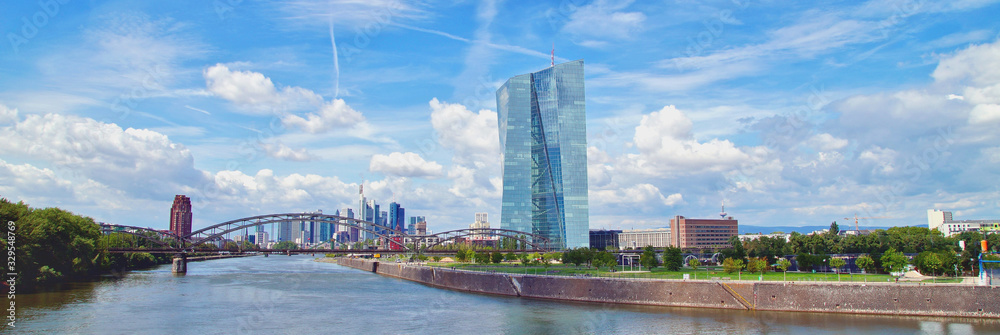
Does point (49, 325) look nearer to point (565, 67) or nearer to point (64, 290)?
point (64, 290)

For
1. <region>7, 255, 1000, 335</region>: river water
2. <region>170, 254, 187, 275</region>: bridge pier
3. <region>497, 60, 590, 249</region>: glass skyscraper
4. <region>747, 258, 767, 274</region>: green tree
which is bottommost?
<region>7, 255, 1000, 335</region>: river water

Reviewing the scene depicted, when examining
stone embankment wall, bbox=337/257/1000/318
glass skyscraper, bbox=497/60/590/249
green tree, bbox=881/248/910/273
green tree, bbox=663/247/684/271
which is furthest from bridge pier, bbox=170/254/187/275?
green tree, bbox=881/248/910/273

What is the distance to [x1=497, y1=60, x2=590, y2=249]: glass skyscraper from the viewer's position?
607 feet

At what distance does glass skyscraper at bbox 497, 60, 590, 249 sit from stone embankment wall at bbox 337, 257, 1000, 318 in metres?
112

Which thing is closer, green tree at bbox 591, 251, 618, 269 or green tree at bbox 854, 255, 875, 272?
green tree at bbox 854, 255, 875, 272

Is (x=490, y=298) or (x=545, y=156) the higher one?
(x=545, y=156)

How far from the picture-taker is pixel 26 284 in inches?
2815

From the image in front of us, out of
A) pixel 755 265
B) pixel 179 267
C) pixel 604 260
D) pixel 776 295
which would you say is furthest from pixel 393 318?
pixel 179 267

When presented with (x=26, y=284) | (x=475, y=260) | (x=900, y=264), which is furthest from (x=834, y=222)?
(x=26, y=284)

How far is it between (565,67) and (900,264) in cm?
13043

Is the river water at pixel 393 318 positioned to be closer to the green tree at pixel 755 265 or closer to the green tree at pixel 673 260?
the green tree at pixel 755 265

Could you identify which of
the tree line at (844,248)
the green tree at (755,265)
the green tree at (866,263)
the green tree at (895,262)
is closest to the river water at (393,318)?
the green tree at (755,265)

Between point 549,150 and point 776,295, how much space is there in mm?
130794

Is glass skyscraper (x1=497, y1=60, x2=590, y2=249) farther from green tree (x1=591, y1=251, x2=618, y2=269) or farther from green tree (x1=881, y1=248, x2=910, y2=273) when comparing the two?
green tree (x1=881, y1=248, x2=910, y2=273)
